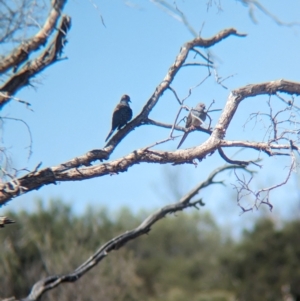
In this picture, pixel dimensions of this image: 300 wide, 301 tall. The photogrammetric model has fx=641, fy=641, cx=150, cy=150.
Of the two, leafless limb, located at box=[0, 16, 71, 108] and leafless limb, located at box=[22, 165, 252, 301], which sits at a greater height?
leafless limb, located at box=[0, 16, 71, 108]

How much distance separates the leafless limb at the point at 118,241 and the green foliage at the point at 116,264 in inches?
575

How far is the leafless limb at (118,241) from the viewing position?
5.26 m

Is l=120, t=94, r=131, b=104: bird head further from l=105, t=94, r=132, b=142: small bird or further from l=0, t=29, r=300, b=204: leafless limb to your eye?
l=0, t=29, r=300, b=204: leafless limb

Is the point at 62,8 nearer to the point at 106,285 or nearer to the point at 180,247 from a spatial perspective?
the point at 106,285

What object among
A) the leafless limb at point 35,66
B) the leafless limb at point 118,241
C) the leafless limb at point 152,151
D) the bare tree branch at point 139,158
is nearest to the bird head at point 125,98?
the leafless limb at point 118,241

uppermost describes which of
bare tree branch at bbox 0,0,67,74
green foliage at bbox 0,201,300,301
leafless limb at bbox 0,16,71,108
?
green foliage at bbox 0,201,300,301

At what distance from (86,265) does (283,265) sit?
22005 mm

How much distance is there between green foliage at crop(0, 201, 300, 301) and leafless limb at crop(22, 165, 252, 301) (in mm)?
14606

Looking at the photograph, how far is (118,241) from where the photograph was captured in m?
5.64

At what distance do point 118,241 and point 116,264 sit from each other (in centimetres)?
1969

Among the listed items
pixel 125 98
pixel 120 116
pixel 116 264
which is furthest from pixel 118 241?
pixel 116 264

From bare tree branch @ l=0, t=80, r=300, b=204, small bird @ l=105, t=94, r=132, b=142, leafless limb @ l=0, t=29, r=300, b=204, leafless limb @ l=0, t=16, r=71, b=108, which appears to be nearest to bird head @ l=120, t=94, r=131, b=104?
small bird @ l=105, t=94, r=132, b=142

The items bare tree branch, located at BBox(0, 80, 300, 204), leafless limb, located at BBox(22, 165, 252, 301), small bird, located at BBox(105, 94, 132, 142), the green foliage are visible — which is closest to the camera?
bare tree branch, located at BBox(0, 80, 300, 204)

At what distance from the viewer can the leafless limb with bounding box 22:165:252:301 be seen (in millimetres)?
5262
